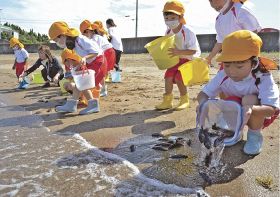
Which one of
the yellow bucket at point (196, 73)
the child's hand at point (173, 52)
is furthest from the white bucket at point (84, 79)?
the yellow bucket at point (196, 73)

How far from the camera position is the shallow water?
251 cm

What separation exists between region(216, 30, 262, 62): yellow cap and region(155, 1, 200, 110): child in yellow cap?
189 cm

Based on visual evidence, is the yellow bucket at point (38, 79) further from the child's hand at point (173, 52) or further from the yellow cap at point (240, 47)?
the yellow cap at point (240, 47)

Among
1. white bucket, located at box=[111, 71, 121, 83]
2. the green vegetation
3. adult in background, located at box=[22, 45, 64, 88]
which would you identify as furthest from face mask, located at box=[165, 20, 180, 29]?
the green vegetation

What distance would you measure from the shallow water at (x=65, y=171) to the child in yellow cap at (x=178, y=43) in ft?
5.47

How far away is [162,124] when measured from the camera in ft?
14.2

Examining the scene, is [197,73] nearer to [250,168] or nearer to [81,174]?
[250,168]

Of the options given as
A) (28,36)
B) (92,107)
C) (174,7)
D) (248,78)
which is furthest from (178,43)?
(28,36)

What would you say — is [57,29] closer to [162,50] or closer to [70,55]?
[70,55]

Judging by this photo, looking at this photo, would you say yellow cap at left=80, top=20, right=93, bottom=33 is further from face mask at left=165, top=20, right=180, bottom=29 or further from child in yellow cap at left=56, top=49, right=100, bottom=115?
face mask at left=165, top=20, right=180, bottom=29

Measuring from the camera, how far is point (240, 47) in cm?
286

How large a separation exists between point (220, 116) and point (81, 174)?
47.3 inches

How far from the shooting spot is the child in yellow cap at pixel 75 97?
5141mm

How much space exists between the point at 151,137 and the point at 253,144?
1.06m
